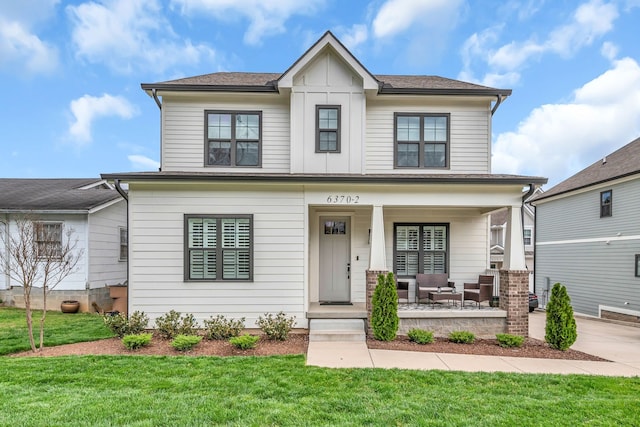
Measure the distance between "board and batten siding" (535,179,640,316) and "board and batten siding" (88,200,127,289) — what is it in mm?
19313

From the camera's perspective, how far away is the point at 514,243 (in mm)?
8227

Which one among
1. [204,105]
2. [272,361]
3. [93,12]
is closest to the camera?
[272,361]

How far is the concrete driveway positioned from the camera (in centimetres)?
691

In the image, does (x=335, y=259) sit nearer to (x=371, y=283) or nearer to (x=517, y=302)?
(x=371, y=283)

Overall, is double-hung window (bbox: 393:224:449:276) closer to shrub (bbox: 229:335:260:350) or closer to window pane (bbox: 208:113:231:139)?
shrub (bbox: 229:335:260:350)

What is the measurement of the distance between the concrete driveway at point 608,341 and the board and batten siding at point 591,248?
115 inches

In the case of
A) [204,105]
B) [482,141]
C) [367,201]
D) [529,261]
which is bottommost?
[529,261]

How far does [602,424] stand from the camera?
3811 millimetres

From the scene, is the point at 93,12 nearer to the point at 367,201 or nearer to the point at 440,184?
the point at 367,201

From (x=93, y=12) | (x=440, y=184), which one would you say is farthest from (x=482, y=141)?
(x=93, y=12)

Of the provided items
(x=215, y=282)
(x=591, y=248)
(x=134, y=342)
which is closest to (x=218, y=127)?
(x=215, y=282)

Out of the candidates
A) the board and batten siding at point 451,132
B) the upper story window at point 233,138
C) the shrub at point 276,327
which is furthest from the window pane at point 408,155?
the shrub at point 276,327

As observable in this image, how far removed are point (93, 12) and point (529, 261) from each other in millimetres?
29222

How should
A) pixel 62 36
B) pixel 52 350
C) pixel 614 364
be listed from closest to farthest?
pixel 614 364
pixel 52 350
pixel 62 36
